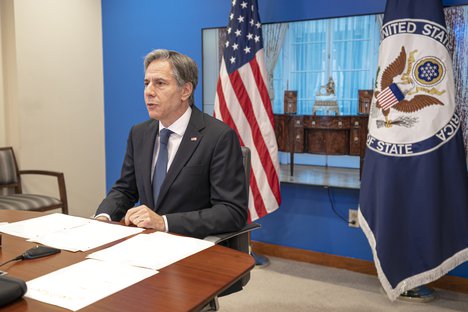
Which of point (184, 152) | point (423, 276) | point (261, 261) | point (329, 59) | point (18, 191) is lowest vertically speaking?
point (261, 261)

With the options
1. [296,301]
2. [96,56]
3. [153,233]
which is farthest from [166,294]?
[96,56]

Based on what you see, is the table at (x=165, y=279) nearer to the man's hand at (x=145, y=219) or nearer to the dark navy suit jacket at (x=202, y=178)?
the man's hand at (x=145, y=219)

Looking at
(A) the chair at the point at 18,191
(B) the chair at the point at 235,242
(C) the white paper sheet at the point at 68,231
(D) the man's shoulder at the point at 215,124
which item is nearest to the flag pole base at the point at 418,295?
(B) the chair at the point at 235,242

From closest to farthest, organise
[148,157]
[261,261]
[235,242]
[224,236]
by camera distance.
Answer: [224,236], [235,242], [148,157], [261,261]

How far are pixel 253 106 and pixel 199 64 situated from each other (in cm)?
82

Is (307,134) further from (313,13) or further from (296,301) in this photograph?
(296,301)

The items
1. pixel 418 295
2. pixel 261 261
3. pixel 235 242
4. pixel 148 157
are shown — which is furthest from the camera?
pixel 261 261

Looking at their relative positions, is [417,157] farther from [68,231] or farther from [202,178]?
[68,231]

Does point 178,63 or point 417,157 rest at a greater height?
point 178,63

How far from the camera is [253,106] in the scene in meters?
3.27

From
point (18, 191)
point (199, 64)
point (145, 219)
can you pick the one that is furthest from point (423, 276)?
point (18, 191)

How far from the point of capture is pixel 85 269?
117 centimetres

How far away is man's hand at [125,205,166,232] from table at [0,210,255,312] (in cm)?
28

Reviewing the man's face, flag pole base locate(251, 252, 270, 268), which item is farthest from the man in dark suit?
flag pole base locate(251, 252, 270, 268)
